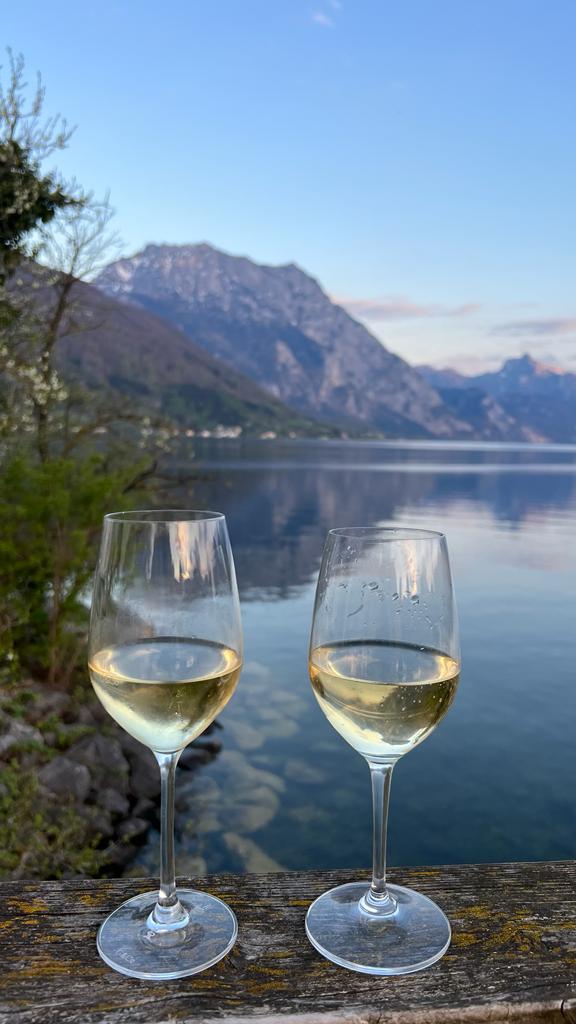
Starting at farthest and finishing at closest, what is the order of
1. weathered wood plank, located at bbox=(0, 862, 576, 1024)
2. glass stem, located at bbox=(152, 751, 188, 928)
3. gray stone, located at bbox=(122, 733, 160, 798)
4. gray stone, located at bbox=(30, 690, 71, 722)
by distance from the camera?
1. gray stone, located at bbox=(122, 733, 160, 798)
2. gray stone, located at bbox=(30, 690, 71, 722)
3. glass stem, located at bbox=(152, 751, 188, 928)
4. weathered wood plank, located at bbox=(0, 862, 576, 1024)

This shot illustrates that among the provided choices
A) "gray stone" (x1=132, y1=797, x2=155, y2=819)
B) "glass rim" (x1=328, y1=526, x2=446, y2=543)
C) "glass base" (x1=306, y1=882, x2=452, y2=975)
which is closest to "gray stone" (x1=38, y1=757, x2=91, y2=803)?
"gray stone" (x1=132, y1=797, x2=155, y2=819)

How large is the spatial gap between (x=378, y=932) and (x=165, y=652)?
22.3 inches

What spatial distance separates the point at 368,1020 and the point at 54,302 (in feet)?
56.1

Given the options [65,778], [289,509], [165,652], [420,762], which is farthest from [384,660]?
[289,509]

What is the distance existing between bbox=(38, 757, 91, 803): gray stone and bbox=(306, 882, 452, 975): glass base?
8794mm

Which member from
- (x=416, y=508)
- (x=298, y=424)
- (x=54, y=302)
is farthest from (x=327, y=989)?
(x=298, y=424)

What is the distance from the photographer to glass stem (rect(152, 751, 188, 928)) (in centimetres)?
113

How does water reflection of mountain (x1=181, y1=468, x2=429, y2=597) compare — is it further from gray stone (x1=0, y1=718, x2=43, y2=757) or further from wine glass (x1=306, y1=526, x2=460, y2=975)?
wine glass (x1=306, y1=526, x2=460, y2=975)

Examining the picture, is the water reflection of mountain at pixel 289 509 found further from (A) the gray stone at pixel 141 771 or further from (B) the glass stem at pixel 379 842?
(B) the glass stem at pixel 379 842

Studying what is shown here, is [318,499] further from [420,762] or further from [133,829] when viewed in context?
[133,829]

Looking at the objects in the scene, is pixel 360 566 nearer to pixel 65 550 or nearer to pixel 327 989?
pixel 327 989

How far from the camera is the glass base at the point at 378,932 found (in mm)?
1111

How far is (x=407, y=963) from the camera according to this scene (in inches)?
43.6

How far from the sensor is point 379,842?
1175mm
